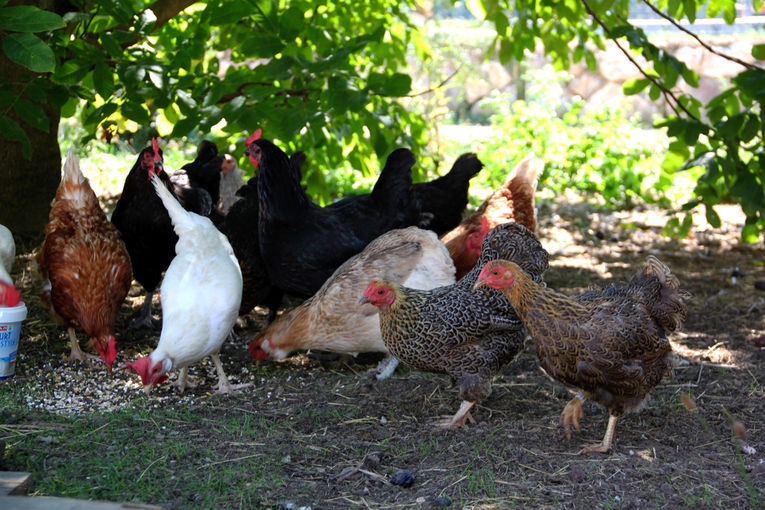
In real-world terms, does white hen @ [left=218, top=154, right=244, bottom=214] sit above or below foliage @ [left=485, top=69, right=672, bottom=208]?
above

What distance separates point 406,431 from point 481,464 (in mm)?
462

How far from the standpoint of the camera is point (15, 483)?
2391 mm

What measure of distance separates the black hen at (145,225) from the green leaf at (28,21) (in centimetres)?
164

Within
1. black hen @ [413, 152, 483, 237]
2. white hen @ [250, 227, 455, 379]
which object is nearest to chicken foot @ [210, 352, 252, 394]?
white hen @ [250, 227, 455, 379]

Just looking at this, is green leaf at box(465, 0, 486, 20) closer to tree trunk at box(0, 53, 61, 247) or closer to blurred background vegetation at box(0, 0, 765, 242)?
blurred background vegetation at box(0, 0, 765, 242)

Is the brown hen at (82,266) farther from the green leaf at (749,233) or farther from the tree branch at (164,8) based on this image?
the green leaf at (749,233)

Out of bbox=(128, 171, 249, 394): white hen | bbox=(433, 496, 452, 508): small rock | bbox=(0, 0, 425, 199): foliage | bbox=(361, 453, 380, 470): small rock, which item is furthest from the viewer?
bbox=(0, 0, 425, 199): foliage

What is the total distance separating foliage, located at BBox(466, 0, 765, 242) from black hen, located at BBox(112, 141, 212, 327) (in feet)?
9.09

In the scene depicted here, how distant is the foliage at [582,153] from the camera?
8.57m

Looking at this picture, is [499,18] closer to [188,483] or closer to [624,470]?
[624,470]

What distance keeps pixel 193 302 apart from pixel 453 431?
1.40m

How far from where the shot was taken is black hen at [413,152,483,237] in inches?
197

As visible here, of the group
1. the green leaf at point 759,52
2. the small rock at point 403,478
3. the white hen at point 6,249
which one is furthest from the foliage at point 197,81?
the green leaf at point 759,52

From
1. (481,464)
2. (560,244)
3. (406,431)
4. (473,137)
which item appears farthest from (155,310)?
(473,137)
